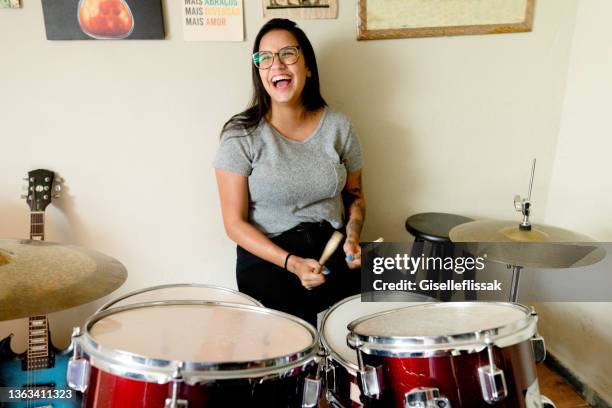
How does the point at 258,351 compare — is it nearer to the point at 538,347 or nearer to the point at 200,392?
the point at 200,392

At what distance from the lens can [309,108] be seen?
1.46m

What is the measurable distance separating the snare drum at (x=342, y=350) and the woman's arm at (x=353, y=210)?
189 mm

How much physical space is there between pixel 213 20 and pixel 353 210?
2.52 feet

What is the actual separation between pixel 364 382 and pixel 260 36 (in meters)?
1.01

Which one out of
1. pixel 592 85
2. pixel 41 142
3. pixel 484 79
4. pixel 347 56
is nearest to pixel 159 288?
pixel 41 142

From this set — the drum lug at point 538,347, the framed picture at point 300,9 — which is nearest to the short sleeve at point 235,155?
the framed picture at point 300,9

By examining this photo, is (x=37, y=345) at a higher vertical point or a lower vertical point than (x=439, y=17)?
lower

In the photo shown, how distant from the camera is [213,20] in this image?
1.39 meters

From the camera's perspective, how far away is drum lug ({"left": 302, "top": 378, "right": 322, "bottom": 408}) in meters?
0.82

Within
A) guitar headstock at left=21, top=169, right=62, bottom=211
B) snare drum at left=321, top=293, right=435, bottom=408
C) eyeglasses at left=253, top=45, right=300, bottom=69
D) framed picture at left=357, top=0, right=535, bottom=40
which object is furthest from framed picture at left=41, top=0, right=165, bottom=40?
snare drum at left=321, top=293, right=435, bottom=408

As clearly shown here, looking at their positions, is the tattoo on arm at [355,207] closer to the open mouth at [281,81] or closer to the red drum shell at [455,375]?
the open mouth at [281,81]

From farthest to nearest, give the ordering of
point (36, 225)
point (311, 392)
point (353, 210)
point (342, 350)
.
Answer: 1. point (353, 210)
2. point (36, 225)
3. point (342, 350)
4. point (311, 392)

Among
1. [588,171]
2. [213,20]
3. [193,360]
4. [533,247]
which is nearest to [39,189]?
[213,20]

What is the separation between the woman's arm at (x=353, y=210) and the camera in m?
1.39
